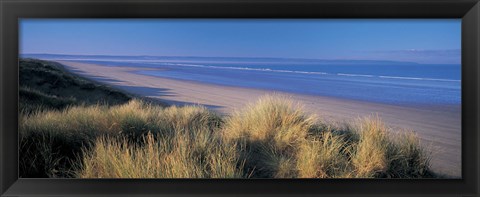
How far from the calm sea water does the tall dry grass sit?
22 cm

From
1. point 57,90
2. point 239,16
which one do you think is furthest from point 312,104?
point 57,90

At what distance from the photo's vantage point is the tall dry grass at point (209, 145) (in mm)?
2436

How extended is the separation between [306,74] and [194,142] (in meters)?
0.93

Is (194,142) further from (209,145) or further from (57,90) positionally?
(57,90)

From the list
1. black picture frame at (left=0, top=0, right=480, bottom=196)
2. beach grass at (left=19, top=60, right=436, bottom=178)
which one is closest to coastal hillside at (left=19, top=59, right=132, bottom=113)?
beach grass at (left=19, top=60, right=436, bottom=178)

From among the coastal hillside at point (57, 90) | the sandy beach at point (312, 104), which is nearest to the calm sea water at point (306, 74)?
the sandy beach at point (312, 104)

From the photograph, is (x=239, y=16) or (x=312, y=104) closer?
(x=239, y=16)

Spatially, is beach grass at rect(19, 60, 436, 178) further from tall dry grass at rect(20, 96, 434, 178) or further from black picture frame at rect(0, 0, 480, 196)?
black picture frame at rect(0, 0, 480, 196)

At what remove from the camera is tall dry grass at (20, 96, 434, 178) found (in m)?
2.44

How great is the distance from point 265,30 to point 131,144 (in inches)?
41.4

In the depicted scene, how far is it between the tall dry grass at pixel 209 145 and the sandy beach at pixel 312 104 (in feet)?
0.23

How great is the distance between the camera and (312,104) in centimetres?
288

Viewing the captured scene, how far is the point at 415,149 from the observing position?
2.72 m

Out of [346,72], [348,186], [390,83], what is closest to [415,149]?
[390,83]
